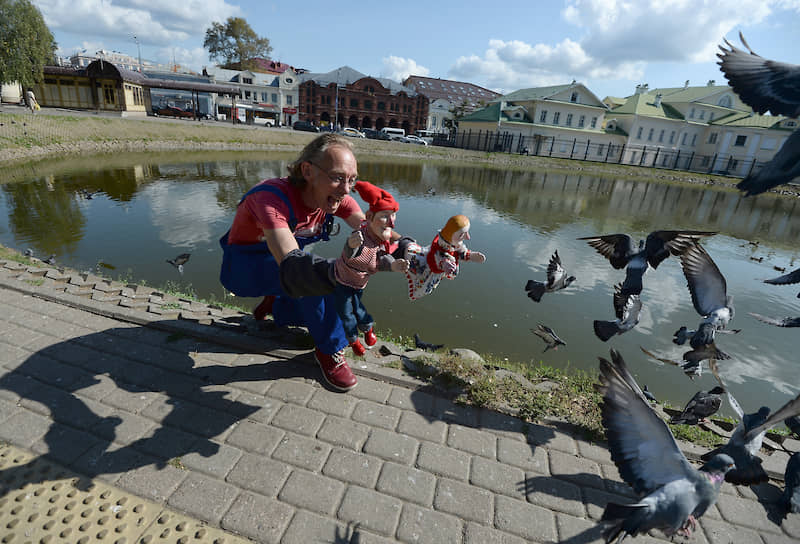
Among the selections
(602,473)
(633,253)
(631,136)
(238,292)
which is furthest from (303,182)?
(631,136)

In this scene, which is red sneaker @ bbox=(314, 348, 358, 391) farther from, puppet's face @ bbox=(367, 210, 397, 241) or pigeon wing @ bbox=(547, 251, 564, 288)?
pigeon wing @ bbox=(547, 251, 564, 288)

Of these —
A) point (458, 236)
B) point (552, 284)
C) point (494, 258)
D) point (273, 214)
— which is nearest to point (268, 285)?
point (273, 214)

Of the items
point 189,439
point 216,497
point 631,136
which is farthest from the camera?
point 631,136

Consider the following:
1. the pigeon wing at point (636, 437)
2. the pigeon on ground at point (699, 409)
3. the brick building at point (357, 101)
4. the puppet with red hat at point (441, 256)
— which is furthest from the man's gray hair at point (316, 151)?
the brick building at point (357, 101)

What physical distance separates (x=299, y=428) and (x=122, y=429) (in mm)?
1248

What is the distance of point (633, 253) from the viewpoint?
2986 mm

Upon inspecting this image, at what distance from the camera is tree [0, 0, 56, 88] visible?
2614 cm

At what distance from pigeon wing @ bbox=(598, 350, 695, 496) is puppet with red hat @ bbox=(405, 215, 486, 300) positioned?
114cm

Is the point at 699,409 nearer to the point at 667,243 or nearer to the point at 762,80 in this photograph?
the point at 667,243

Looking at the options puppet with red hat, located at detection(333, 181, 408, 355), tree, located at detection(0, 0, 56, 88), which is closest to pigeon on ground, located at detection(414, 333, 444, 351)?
puppet with red hat, located at detection(333, 181, 408, 355)

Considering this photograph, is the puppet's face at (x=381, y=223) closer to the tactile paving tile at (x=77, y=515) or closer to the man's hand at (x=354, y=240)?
the man's hand at (x=354, y=240)

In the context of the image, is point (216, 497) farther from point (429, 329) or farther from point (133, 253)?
point (133, 253)

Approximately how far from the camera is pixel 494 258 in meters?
10.0

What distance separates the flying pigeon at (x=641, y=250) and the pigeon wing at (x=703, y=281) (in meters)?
0.08
